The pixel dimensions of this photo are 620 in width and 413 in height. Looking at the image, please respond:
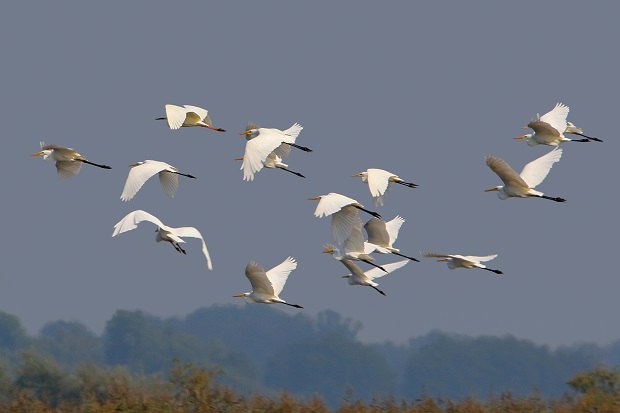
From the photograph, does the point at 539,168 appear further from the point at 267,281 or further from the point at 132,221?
the point at 132,221

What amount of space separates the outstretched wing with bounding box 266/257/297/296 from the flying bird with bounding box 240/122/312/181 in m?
1.26

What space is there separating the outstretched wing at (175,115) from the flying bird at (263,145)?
2.62 ft

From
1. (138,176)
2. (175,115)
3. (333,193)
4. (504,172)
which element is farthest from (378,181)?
(138,176)

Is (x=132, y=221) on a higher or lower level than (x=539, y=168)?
lower

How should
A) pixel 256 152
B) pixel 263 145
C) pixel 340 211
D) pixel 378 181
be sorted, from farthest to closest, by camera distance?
pixel 378 181
pixel 340 211
pixel 263 145
pixel 256 152

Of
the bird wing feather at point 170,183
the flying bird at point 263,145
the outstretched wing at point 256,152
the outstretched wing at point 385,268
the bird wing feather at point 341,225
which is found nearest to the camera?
the outstretched wing at point 256,152

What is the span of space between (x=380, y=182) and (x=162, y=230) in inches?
94.8

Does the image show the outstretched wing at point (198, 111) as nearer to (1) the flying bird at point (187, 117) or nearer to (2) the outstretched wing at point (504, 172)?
(1) the flying bird at point (187, 117)

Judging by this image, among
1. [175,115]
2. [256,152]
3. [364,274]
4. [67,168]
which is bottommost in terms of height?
[364,274]

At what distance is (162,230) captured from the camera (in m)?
13.6

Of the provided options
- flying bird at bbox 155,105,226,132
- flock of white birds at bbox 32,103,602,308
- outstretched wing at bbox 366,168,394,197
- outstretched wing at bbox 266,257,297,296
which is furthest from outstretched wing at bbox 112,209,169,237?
outstretched wing at bbox 366,168,394,197

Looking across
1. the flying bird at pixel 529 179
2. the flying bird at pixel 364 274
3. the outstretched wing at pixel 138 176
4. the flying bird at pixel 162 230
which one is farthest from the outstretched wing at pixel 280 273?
the flying bird at pixel 529 179

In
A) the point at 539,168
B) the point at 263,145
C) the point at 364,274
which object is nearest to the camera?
the point at 263,145

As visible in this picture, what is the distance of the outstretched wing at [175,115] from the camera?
1364 cm
